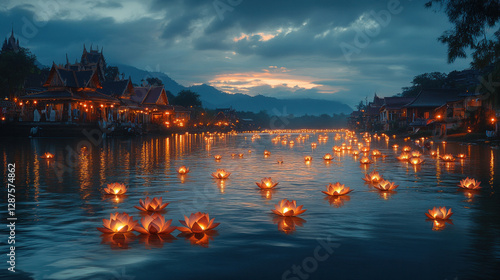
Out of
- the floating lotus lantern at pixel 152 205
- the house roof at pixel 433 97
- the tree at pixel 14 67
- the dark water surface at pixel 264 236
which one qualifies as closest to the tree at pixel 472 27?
the dark water surface at pixel 264 236

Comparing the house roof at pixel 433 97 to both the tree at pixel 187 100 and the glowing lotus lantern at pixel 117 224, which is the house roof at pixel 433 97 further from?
the glowing lotus lantern at pixel 117 224

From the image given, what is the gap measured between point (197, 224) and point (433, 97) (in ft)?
252

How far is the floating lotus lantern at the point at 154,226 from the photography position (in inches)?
259

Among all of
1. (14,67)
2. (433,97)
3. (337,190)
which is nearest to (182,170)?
(337,190)

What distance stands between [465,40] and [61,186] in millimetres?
13929

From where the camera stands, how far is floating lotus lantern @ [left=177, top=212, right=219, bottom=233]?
21.9 feet

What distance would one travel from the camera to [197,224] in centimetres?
667

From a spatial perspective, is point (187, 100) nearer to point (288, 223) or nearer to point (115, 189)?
point (115, 189)

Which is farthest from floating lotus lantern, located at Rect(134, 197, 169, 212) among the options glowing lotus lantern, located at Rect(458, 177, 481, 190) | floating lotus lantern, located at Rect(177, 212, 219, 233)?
glowing lotus lantern, located at Rect(458, 177, 481, 190)

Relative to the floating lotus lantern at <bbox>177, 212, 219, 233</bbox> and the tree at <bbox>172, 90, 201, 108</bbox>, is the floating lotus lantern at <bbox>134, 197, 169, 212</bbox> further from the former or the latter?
the tree at <bbox>172, 90, 201, 108</bbox>

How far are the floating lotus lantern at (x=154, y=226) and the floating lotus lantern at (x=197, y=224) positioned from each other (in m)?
0.22

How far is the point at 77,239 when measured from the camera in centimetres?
653

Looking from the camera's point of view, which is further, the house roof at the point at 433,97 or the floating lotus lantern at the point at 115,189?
the house roof at the point at 433,97

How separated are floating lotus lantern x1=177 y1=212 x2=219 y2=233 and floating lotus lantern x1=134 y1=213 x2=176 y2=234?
0.71 feet
